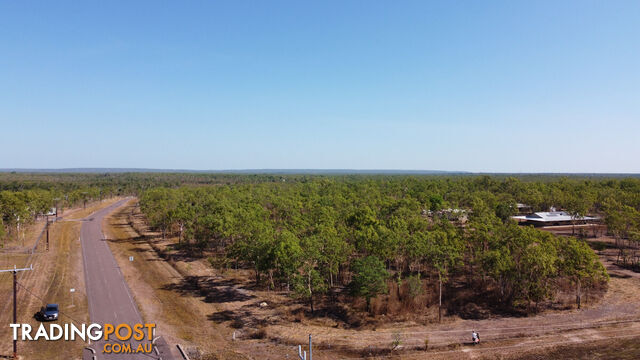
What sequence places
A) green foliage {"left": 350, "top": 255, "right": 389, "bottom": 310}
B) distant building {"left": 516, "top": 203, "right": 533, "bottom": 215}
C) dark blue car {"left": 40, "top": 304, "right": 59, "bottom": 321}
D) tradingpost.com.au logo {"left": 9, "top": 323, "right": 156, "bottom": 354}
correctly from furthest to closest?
distant building {"left": 516, "top": 203, "right": 533, "bottom": 215}, green foliage {"left": 350, "top": 255, "right": 389, "bottom": 310}, dark blue car {"left": 40, "top": 304, "right": 59, "bottom": 321}, tradingpost.com.au logo {"left": 9, "top": 323, "right": 156, "bottom": 354}

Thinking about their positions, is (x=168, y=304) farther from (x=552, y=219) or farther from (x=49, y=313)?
(x=552, y=219)

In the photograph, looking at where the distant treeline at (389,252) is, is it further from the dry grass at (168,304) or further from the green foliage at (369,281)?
the dry grass at (168,304)

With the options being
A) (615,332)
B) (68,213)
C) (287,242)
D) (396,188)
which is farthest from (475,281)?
(68,213)

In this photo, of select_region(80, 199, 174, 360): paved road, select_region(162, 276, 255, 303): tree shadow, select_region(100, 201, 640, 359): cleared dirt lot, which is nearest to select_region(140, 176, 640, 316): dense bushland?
select_region(100, 201, 640, 359): cleared dirt lot

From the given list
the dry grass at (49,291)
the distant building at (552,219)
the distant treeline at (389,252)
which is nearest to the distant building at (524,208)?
the distant building at (552,219)

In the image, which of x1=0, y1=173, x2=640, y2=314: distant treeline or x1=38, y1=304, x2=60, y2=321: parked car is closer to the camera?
x1=38, y1=304, x2=60, y2=321: parked car

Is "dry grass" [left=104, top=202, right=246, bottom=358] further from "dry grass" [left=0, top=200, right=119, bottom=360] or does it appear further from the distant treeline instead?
the distant treeline

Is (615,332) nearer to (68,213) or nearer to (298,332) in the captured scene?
(298,332)
